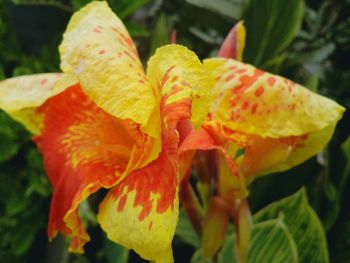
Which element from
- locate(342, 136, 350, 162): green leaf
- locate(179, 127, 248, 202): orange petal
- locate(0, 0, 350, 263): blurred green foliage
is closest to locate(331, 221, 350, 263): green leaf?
locate(0, 0, 350, 263): blurred green foliage

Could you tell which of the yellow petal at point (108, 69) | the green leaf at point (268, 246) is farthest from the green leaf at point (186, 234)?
the yellow petal at point (108, 69)

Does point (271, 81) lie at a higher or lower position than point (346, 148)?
higher

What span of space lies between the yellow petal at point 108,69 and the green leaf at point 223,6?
541mm

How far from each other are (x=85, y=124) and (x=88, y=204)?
41cm

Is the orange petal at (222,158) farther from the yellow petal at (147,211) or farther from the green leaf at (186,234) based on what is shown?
the green leaf at (186,234)

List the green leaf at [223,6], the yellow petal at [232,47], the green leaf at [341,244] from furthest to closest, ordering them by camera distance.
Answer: the green leaf at [223,6] → the green leaf at [341,244] → the yellow petal at [232,47]

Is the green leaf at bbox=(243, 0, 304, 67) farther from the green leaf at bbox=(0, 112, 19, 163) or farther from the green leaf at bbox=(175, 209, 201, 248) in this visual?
the green leaf at bbox=(0, 112, 19, 163)

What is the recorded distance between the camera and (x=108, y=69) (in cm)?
59

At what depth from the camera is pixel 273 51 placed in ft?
3.63

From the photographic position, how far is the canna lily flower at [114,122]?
0.54 meters

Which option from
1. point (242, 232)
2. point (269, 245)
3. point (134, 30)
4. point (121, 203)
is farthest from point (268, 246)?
point (134, 30)

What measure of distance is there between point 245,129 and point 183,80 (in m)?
0.15

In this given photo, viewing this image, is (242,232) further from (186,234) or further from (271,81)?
(186,234)

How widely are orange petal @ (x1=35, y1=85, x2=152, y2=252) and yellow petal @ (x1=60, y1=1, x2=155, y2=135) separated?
0.06 m
